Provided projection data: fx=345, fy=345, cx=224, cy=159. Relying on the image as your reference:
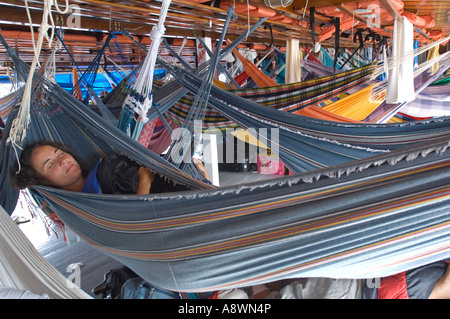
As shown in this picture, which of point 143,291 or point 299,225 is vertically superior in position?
point 299,225

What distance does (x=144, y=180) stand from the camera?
136 cm

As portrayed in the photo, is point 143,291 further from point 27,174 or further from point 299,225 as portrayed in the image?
point 299,225

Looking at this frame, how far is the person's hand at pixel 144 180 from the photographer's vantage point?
133 cm

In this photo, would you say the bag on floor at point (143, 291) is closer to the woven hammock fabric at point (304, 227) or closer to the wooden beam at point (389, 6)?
the woven hammock fabric at point (304, 227)

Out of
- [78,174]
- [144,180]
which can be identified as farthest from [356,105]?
[78,174]

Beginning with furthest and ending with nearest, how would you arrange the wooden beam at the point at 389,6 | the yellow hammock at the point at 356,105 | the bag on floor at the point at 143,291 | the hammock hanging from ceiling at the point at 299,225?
the yellow hammock at the point at 356,105
the wooden beam at the point at 389,6
the bag on floor at the point at 143,291
the hammock hanging from ceiling at the point at 299,225

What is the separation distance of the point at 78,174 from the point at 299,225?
100 cm

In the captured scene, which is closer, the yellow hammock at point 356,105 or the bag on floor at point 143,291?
the bag on floor at point 143,291

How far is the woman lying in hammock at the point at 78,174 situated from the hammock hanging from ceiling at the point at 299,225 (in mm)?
278

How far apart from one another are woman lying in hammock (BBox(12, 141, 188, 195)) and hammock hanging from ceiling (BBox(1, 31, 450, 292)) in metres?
0.28

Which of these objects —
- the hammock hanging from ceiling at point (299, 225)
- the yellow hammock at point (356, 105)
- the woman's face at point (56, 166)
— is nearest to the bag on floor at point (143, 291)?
the hammock hanging from ceiling at point (299, 225)
